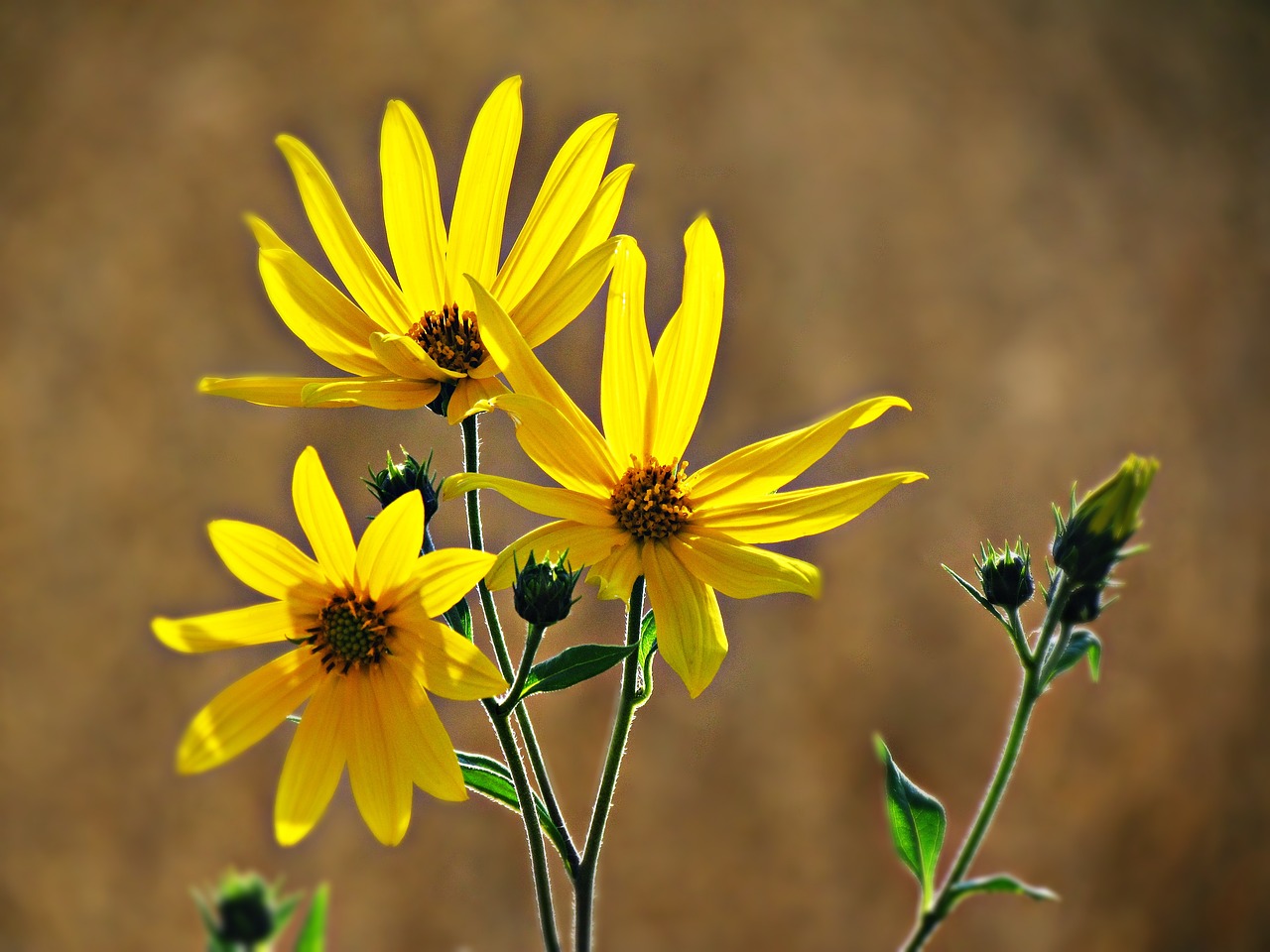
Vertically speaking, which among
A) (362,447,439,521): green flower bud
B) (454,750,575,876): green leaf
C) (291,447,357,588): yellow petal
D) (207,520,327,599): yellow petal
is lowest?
(454,750,575,876): green leaf

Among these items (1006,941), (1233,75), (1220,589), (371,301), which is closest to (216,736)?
(371,301)

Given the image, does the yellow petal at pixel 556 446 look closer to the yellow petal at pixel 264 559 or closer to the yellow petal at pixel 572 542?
the yellow petal at pixel 572 542

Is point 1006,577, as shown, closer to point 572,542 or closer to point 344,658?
point 572,542

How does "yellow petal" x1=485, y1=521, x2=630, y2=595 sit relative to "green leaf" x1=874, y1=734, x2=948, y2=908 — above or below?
above

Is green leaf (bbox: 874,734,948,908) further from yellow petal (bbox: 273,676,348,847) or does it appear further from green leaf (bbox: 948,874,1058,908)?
yellow petal (bbox: 273,676,348,847)

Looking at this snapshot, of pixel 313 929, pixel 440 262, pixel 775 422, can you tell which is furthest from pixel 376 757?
pixel 775 422

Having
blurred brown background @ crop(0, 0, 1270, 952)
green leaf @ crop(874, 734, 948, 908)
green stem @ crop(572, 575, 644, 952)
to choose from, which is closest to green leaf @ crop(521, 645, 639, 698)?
green stem @ crop(572, 575, 644, 952)
